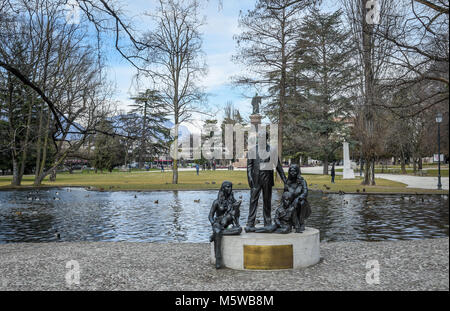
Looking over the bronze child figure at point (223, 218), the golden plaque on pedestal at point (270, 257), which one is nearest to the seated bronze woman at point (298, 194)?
the golden plaque on pedestal at point (270, 257)

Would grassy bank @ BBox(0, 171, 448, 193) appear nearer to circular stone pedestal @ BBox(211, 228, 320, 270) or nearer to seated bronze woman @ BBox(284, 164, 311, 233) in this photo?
seated bronze woman @ BBox(284, 164, 311, 233)

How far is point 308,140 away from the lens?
5188cm

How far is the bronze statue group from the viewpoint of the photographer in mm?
7531

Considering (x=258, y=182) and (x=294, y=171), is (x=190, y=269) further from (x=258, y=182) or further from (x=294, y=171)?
(x=294, y=171)

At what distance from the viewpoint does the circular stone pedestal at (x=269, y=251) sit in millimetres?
7117

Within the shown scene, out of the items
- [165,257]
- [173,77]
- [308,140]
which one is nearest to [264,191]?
[165,257]

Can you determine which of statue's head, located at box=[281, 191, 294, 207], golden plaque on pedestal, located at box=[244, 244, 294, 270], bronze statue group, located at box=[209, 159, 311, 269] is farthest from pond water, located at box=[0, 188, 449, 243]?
golden plaque on pedestal, located at box=[244, 244, 294, 270]

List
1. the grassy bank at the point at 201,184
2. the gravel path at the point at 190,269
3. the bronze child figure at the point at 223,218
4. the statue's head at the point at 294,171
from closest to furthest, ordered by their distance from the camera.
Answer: the gravel path at the point at 190,269 → the bronze child figure at the point at 223,218 → the statue's head at the point at 294,171 → the grassy bank at the point at 201,184

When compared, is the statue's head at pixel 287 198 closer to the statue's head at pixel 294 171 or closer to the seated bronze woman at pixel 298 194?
the seated bronze woman at pixel 298 194

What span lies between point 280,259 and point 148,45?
433 centimetres

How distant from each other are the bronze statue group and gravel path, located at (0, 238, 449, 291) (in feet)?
2.40

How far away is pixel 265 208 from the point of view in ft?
27.0

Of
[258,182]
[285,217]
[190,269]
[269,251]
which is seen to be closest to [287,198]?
[285,217]

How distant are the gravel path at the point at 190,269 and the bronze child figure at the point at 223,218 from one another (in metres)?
0.47
